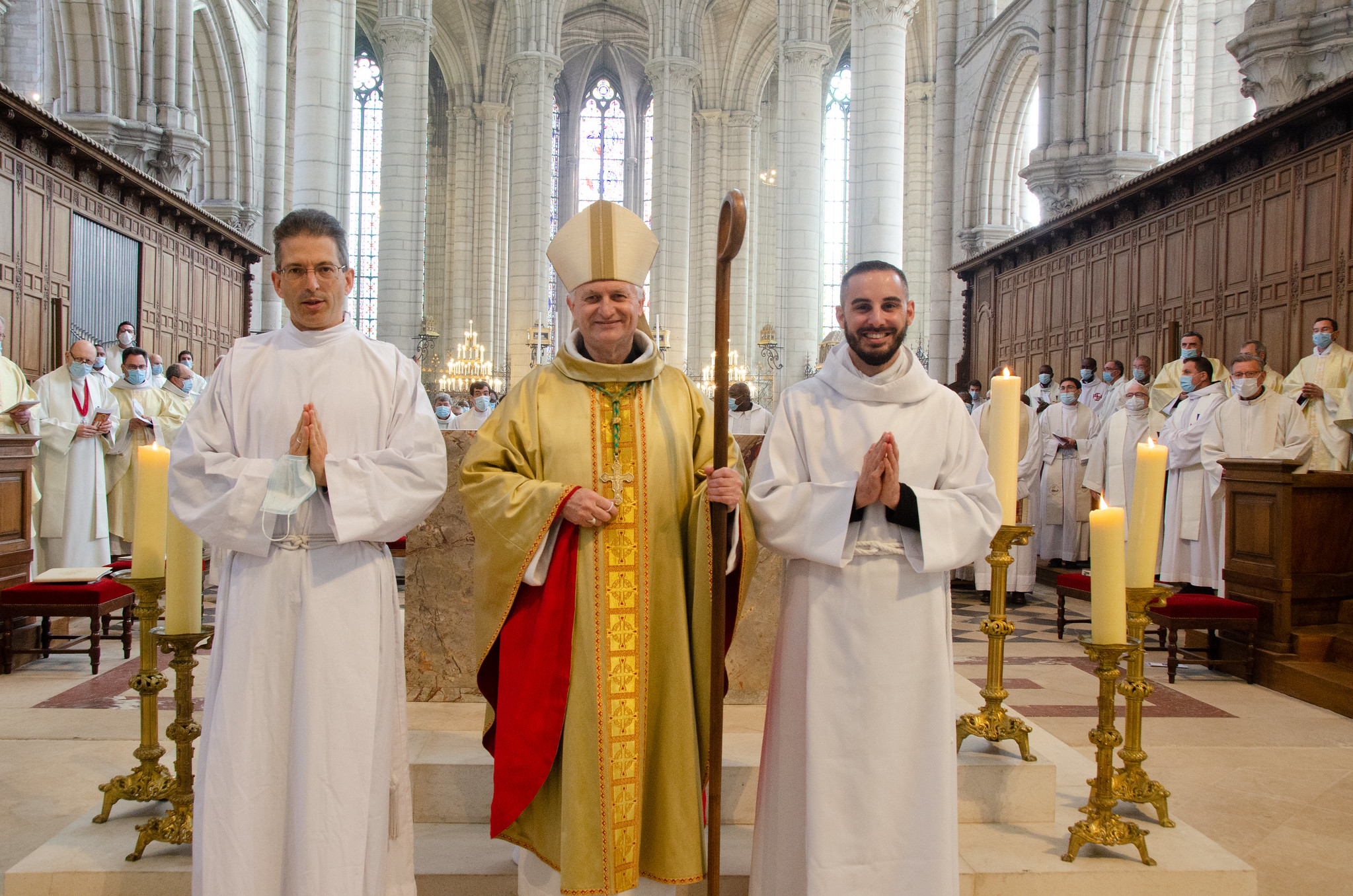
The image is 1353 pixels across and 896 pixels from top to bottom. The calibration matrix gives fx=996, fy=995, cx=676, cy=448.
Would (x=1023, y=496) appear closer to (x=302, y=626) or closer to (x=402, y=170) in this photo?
(x=302, y=626)

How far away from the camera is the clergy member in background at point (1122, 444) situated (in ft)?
30.0

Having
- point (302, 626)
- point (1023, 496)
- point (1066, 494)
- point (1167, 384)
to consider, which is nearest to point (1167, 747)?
point (1023, 496)

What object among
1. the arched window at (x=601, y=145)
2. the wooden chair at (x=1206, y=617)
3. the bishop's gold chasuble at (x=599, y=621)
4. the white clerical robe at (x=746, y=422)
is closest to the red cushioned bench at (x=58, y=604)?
the bishop's gold chasuble at (x=599, y=621)

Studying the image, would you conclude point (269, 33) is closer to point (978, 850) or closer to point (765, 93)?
point (765, 93)

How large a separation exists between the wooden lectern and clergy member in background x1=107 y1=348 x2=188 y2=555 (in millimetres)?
8248

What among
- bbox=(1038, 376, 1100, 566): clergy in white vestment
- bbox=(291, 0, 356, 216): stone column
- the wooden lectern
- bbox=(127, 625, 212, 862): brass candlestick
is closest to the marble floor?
the wooden lectern

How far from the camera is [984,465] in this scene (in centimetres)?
268

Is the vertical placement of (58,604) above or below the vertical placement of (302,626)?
below

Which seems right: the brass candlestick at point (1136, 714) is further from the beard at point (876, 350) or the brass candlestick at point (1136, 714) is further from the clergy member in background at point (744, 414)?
the clergy member in background at point (744, 414)

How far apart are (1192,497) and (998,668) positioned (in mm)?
5323

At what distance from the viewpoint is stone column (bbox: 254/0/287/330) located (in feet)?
62.2

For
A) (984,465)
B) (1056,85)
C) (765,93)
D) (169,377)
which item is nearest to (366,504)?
(984,465)

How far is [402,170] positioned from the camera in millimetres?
19344

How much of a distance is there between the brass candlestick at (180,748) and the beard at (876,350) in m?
1.97
